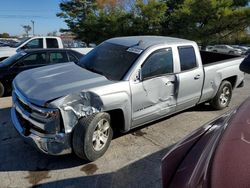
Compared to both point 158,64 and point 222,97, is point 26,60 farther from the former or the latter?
point 222,97

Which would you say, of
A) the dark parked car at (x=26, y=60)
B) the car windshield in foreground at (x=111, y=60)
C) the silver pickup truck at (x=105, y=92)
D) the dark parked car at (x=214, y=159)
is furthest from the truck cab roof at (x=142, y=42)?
the dark parked car at (x=26, y=60)

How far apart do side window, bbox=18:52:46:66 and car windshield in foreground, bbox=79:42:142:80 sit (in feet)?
12.1

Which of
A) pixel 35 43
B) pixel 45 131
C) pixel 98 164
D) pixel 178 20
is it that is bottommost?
pixel 98 164

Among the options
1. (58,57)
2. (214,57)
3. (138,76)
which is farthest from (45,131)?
(58,57)

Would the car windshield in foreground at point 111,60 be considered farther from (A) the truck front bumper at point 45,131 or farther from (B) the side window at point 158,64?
(A) the truck front bumper at point 45,131

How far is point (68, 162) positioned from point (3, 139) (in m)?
1.44

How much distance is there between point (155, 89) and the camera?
4.52 metres

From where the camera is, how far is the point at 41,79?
13.6 feet

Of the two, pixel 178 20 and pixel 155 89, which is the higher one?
pixel 178 20

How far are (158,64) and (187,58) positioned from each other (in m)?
0.94

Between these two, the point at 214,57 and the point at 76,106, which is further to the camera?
the point at 214,57

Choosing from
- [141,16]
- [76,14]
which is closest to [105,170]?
[141,16]

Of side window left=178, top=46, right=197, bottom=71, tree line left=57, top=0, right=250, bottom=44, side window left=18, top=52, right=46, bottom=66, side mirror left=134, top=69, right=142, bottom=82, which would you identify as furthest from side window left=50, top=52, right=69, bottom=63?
tree line left=57, top=0, right=250, bottom=44

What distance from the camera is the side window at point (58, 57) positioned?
8.72 m
